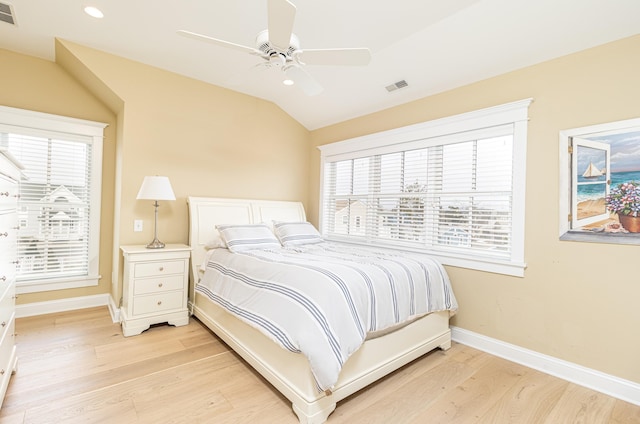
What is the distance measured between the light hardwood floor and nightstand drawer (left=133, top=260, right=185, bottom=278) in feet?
1.98

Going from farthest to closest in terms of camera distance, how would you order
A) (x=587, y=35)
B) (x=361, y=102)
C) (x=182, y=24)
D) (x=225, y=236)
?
(x=361, y=102) → (x=225, y=236) → (x=182, y=24) → (x=587, y=35)

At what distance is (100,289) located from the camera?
3621 millimetres

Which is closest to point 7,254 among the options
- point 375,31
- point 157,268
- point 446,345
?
point 157,268

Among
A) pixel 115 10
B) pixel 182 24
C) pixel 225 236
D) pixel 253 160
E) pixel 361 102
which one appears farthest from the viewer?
pixel 253 160

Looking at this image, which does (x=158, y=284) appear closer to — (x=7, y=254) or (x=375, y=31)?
(x=7, y=254)

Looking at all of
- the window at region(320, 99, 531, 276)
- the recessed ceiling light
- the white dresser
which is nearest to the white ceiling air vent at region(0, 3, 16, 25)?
the recessed ceiling light

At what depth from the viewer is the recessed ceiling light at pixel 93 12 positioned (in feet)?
8.11

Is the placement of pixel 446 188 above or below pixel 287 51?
below

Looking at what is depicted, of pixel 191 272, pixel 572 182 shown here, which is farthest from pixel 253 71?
pixel 572 182

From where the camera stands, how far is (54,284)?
3336 mm

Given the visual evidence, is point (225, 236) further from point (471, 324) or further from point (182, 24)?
point (471, 324)

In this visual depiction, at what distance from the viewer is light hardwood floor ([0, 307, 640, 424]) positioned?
1.83 m

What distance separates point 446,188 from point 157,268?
3.04 m

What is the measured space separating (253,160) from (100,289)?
2437 millimetres
